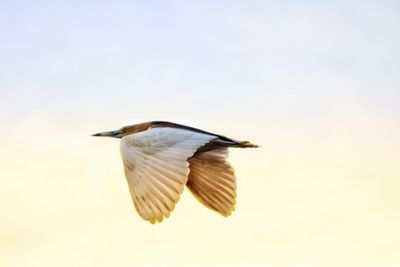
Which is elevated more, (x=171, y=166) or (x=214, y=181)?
(x=171, y=166)

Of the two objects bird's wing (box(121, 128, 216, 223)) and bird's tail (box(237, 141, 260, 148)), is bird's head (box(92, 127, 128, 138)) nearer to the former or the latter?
bird's wing (box(121, 128, 216, 223))

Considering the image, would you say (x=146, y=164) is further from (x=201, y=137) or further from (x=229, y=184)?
(x=229, y=184)

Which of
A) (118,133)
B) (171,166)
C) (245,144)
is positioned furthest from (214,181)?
(171,166)

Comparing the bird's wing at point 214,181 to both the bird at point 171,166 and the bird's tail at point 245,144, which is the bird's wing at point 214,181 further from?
the bird's tail at point 245,144

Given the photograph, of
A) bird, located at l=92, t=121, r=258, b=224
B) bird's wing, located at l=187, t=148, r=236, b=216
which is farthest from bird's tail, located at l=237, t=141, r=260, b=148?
bird's wing, located at l=187, t=148, r=236, b=216

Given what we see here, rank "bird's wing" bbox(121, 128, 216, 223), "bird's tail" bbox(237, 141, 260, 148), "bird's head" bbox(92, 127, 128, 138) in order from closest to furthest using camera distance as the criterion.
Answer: "bird's wing" bbox(121, 128, 216, 223)
"bird's tail" bbox(237, 141, 260, 148)
"bird's head" bbox(92, 127, 128, 138)

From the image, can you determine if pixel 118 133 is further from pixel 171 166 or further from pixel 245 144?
pixel 171 166
